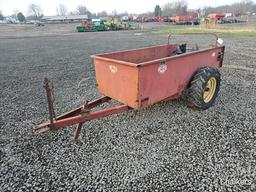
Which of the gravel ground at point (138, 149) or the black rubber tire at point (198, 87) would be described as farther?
the black rubber tire at point (198, 87)

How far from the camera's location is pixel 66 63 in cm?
883

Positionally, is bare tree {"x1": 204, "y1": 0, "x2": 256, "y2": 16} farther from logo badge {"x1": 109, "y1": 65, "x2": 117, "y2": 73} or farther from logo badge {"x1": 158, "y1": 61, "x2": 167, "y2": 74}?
logo badge {"x1": 109, "y1": 65, "x2": 117, "y2": 73}

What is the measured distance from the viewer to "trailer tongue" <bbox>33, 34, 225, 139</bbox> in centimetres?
294

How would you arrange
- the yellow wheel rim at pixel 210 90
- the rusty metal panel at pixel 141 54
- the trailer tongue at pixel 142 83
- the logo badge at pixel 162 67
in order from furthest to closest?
1. the yellow wheel rim at pixel 210 90
2. the rusty metal panel at pixel 141 54
3. the logo badge at pixel 162 67
4. the trailer tongue at pixel 142 83

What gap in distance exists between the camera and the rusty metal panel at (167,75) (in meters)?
3.02

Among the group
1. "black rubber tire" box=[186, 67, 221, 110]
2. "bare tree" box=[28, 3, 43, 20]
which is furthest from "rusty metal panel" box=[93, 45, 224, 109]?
"bare tree" box=[28, 3, 43, 20]

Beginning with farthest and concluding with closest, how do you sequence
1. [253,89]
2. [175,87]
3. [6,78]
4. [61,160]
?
1. [6,78]
2. [253,89]
3. [175,87]
4. [61,160]

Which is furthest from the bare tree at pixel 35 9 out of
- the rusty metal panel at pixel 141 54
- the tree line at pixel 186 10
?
the rusty metal panel at pixel 141 54

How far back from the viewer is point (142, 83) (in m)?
2.97

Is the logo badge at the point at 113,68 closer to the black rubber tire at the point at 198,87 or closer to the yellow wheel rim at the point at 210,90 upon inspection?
the black rubber tire at the point at 198,87

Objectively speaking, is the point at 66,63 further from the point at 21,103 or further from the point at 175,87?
the point at 175,87

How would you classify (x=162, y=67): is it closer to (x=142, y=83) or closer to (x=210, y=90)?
(x=142, y=83)

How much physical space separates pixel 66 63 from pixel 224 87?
6.17 meters

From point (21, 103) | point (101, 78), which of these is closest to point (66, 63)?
point (21, 103)
